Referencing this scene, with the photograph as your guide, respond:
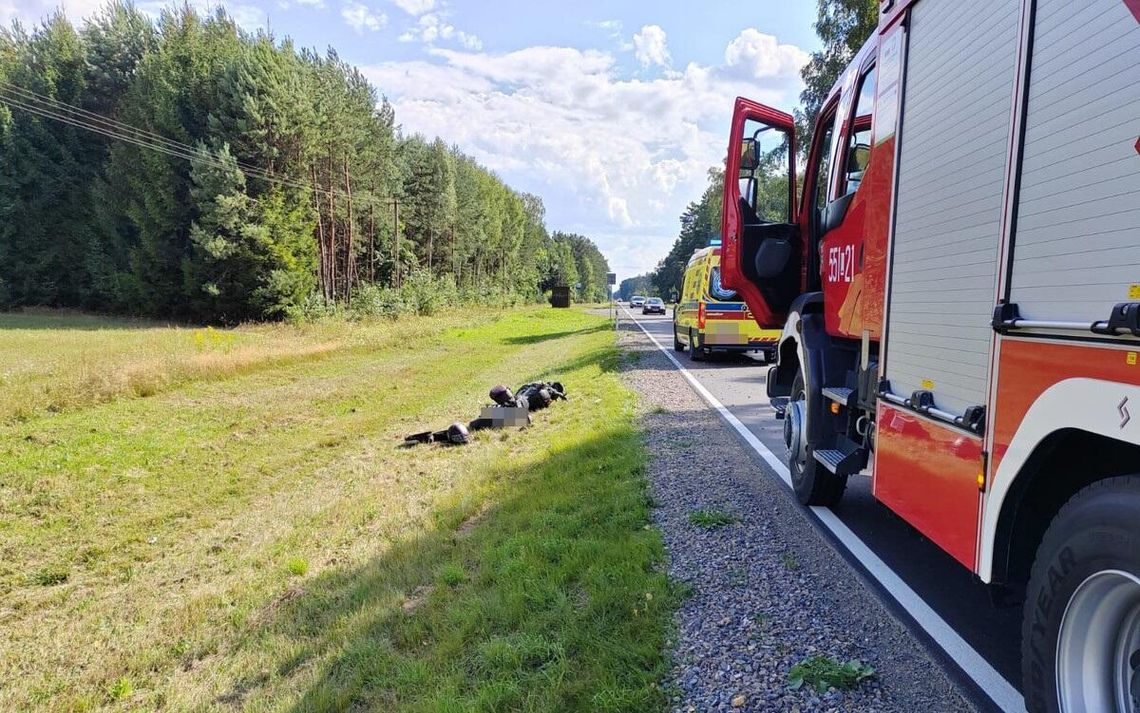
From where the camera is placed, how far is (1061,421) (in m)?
1.87

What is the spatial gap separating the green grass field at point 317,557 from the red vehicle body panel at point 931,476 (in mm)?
1389

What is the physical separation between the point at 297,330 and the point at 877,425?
97.7ft

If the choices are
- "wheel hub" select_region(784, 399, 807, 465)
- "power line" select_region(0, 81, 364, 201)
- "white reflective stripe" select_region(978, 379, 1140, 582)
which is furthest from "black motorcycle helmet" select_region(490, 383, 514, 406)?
"power line" select_region(0, 81, 364, 201)

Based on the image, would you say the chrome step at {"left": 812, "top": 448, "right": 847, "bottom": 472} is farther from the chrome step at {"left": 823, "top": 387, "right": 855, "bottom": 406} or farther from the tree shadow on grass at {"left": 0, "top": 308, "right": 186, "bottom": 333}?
the tree shadow on grass at {"left": 0, "top": 308, "right": 186, "bottom": 333}

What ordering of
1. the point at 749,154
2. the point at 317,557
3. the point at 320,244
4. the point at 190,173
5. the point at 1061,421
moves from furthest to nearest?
the point at 320,244
the point at 190,173
the point at 317,557
the point at 749,154
the point at 1061,421

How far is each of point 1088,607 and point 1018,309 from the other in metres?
0.97

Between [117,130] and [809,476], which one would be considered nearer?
[809,476]

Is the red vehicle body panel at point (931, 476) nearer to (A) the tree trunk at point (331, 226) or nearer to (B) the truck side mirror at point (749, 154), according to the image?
(B) the truck side mirror at point (749, 154)

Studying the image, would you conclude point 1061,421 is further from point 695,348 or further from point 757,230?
point 695,348

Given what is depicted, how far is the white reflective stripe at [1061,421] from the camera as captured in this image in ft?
5.39

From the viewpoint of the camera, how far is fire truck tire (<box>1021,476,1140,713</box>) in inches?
67.7

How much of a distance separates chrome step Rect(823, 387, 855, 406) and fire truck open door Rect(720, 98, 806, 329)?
1.30 m

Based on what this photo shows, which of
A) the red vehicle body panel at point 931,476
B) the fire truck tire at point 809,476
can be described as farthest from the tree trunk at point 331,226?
the red vehicle body panel at point 931,476

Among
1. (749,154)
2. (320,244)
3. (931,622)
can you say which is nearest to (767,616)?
(931,622)
